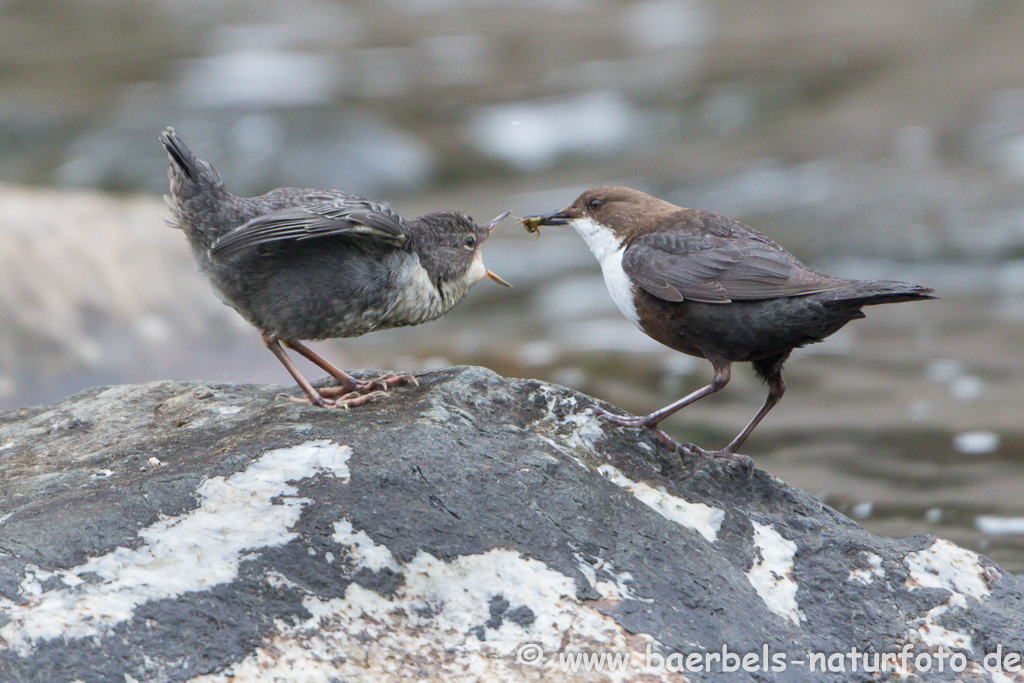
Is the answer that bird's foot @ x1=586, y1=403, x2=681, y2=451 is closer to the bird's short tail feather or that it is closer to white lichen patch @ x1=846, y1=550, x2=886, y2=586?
white lichen patch @ x1=846, y1=550, x2=886, y2=586

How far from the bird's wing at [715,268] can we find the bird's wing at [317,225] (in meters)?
0.90

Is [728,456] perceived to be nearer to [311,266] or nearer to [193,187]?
[311,266]

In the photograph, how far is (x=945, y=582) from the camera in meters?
3.25

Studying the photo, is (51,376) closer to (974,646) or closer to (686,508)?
(686,508)

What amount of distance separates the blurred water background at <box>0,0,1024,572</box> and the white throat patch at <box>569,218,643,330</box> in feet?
6.66

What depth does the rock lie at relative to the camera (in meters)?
2.71

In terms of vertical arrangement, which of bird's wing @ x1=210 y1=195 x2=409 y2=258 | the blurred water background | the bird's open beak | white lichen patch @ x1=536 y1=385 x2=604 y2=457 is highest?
bird's wing @ x1=210 y1=195 x2=409 y2=258

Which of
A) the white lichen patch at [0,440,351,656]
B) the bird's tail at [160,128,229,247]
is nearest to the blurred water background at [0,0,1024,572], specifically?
the bird's tail at [160,128,229,247]

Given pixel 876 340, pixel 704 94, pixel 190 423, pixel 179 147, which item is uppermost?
pixel 179 147

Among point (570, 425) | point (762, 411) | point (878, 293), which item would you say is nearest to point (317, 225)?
point (570, 425)

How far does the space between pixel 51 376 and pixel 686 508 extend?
4544mm

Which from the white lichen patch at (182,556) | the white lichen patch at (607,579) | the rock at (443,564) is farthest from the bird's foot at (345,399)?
A: the white lichen patch at (607,579)

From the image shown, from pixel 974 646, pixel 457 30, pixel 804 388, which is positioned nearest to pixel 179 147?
pixel 974 646

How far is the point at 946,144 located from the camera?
470 inches
